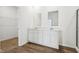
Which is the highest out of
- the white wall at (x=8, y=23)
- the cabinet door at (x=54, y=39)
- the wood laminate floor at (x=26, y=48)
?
the white wall at (x=8, y=23)

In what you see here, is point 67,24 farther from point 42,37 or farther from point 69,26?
point 42,37

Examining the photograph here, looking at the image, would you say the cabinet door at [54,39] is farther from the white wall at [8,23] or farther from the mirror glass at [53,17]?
the white wall at [8,23]

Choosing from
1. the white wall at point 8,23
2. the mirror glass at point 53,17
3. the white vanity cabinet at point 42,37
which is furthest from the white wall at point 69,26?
the white wall at point 8,23

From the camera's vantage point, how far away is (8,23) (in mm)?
1595

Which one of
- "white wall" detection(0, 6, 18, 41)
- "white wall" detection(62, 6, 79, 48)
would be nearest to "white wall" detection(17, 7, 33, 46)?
"white wall" detection(0, 6, 18, 41)

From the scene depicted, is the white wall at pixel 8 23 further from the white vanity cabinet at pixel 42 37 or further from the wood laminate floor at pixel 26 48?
the white vanity cabinet at pixel 42 37

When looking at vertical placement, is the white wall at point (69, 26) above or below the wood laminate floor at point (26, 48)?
above

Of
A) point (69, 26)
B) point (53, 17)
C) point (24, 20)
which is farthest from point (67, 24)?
point (24, 20)

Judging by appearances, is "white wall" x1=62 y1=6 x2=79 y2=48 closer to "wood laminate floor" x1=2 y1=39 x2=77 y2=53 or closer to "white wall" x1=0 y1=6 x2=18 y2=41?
"wood laminate floor" x1=2 y1=39 x2=77 y2=53

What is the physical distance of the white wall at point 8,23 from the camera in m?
1.58
